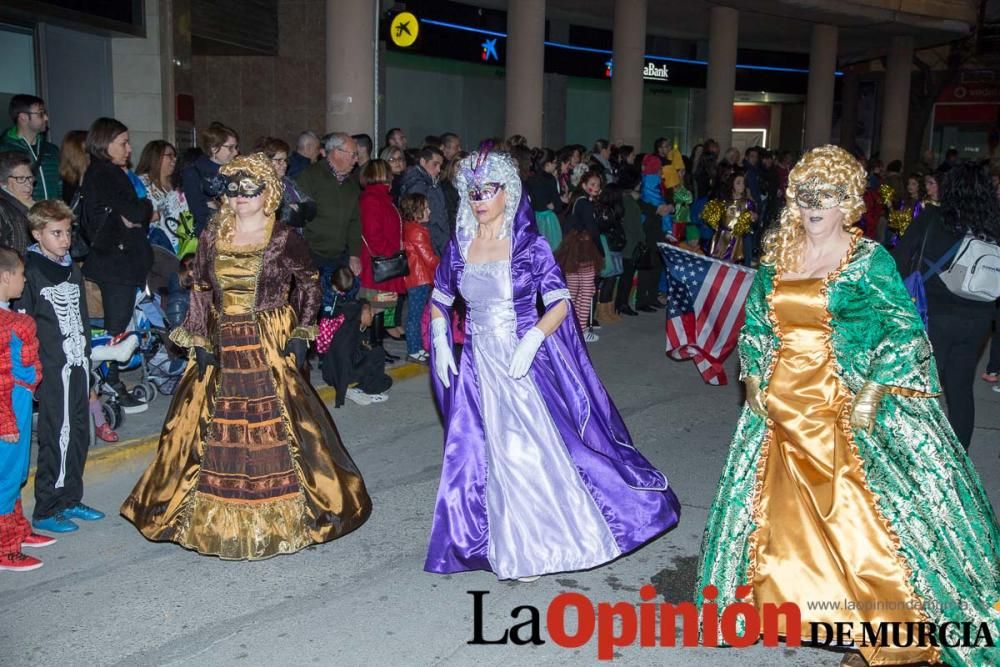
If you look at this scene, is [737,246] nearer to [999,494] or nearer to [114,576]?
[999,494]

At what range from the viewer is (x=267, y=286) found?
18.4ft

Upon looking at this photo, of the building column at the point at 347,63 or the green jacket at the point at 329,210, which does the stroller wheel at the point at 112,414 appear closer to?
the green jacket at the point at 329,210

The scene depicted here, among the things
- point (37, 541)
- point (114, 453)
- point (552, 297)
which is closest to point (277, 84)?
point (114, 453)

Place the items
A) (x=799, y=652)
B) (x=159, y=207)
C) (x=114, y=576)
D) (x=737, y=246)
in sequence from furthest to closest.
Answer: (x=737, y=246)
(x=159, y=207)
(x=114, y=576)
(x=799, y=652)

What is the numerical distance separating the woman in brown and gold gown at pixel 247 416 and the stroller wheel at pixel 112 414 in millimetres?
1887

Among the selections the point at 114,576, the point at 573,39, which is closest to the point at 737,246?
the point at 114,576

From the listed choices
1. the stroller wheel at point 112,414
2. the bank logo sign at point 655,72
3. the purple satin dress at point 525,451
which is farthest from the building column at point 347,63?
the bank logo sign at point 655,72

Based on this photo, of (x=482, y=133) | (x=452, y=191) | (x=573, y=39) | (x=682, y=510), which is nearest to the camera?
(x=682, y=510)

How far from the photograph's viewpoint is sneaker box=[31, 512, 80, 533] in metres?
5.90

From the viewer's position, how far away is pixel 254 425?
5.49 meters

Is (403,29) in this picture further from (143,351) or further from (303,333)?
(303,333)

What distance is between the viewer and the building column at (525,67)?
20.2 meters

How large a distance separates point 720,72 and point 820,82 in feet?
15.3

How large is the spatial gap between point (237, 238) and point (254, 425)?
97 cm
